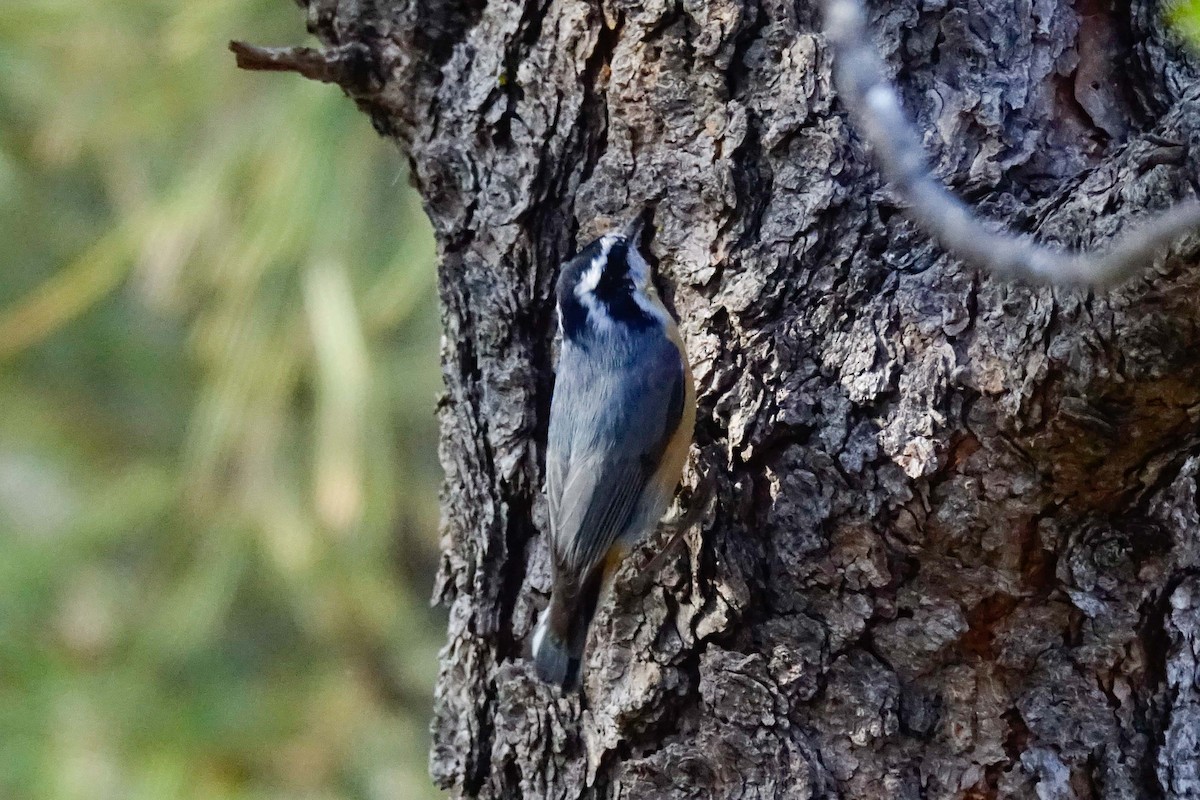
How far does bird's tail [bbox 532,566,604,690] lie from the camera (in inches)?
67.3

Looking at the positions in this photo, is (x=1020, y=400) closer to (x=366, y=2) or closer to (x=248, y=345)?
(x=366, y=2)

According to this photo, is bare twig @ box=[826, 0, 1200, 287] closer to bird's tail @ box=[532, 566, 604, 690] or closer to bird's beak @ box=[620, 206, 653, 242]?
bird's beak @ box=[620, 206, 653, 242]

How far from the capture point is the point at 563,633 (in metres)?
1.73

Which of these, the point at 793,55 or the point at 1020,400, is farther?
the point at 793,55

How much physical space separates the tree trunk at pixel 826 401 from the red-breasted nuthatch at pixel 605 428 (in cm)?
4

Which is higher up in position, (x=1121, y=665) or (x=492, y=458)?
(x=492, y=458)

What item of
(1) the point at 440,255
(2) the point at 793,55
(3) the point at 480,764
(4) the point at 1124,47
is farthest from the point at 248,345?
(4) the point at 1124,47

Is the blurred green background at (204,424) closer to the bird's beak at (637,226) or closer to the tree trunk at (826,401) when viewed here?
the tree trunk at (826,401)

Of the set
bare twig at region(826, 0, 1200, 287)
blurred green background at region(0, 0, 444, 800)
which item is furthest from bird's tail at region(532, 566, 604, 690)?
blurred green background at region(0, 0, 444, 800)

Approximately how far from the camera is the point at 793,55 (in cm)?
169

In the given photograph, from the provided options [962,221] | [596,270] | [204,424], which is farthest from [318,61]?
[204,424]

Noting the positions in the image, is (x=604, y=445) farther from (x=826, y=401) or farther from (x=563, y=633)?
(x=826, y=401)

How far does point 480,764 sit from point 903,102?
110cm

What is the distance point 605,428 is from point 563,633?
0.43 metres
